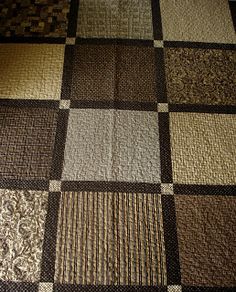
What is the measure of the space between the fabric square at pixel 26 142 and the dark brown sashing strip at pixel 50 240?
7cm

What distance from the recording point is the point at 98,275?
0.70 meters

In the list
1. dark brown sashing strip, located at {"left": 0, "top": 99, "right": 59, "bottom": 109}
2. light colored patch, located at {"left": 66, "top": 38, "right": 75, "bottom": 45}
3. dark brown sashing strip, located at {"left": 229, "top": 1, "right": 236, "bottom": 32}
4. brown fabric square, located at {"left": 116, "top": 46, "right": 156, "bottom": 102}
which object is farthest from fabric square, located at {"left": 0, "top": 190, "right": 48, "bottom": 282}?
dark brown sashing strip, located at {"left": 229, "top": 1, "right": 236, "bottom": 32}

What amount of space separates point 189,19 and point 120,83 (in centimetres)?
36

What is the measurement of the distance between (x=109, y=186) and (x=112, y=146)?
0.37ft

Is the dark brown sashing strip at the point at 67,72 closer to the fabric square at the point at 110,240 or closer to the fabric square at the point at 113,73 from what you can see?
the fabric square at the point at 113,73

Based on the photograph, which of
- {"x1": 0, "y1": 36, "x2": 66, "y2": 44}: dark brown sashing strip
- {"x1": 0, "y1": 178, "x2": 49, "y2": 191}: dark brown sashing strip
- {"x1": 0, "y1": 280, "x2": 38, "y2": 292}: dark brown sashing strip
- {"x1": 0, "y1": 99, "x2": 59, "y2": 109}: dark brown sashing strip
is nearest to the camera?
{"x1": 0, "y1": 280, "x2": 38, "y2": 292}: dark brown sashing strip

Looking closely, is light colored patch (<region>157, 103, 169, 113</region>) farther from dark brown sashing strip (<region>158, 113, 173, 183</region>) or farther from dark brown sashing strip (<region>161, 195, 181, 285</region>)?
dark brown sashing strip (<region>161, 195, 181, 285</region>)

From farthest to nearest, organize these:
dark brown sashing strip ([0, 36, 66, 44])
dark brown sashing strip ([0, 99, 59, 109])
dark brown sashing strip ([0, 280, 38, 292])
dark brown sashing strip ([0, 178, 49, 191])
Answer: dark brown sashing strip ([0, 36, 66, 44]), dark brown sashing strip ([0, 99, 59, 109]), dark brown sashing strip ([0, 178, 49, 191]), dark brown sashing strip ([0, 280, 38, 292])

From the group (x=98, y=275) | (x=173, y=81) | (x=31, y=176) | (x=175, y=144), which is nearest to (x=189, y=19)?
(x=173, y=81)

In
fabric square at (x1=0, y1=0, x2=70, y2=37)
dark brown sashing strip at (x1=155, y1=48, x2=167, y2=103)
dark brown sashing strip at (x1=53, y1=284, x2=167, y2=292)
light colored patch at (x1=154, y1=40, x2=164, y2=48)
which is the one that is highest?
fabric square at (x1=0, y1=0, x2=70, y2=37)

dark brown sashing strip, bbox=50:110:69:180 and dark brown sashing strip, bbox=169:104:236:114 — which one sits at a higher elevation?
dark brown sashing strip, bbox=169:104:236:114

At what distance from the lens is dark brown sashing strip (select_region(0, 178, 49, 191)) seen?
0.79 meters

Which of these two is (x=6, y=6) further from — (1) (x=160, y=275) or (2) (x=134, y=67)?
(1) (x=160, y=275)

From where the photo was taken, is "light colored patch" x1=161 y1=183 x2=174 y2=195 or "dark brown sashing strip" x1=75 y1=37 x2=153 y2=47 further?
"dark brown sashing strip" x1=75 y1=37 x2=153 y2=47
